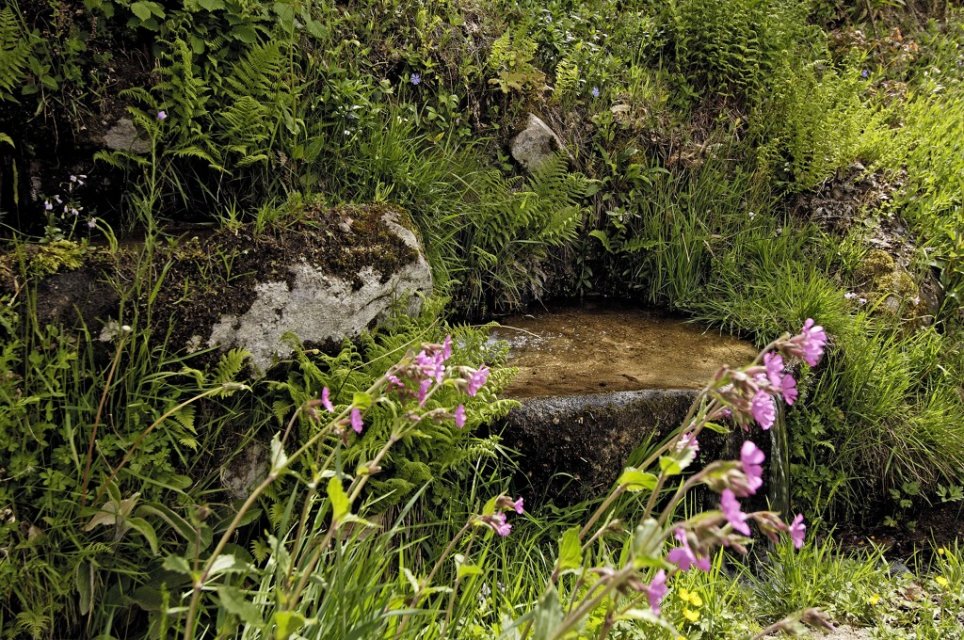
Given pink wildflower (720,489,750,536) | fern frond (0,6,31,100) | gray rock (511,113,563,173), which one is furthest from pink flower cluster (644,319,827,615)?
gray rock (511,113,563,173)

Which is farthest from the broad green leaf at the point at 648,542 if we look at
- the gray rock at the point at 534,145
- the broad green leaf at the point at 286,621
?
the gray rock at the point at 534,145

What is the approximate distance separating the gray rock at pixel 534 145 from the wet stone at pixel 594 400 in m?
1.01

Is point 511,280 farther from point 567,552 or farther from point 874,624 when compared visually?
point 567,552

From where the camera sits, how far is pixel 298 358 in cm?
246

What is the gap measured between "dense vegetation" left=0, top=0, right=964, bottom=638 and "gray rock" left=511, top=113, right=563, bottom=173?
6cm

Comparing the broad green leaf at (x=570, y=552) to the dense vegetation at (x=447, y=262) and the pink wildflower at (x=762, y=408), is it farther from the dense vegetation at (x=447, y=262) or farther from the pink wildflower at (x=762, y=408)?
the pink wildflower at (x=762, y=408)

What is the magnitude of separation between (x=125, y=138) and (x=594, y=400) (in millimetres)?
2161

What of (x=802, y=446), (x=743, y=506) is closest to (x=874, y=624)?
(x=743, y=506)

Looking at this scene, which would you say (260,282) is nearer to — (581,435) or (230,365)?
(230,365)

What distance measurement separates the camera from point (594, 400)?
3.04 meters

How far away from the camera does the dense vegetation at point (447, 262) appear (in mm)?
1947

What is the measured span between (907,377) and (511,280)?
87.5 inches

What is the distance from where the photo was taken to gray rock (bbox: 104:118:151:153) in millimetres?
2658

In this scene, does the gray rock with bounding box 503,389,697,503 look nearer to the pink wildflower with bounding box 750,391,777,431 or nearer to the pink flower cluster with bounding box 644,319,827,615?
the pink flower cluster with bounding box 644,319,827,615
